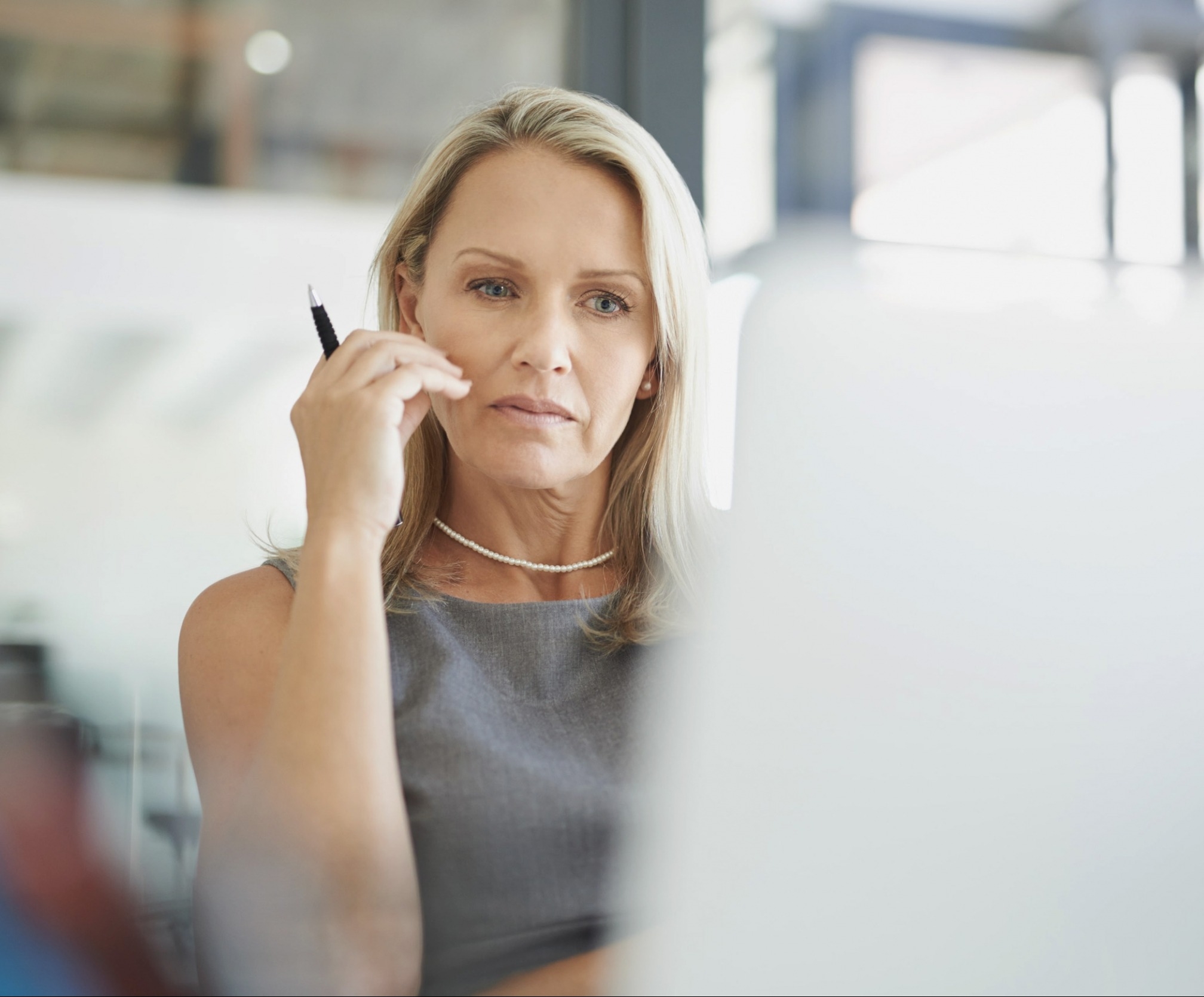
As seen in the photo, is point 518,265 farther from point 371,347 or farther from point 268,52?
point 268,52

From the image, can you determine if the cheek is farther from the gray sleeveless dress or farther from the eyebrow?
the gray sleeveless dress

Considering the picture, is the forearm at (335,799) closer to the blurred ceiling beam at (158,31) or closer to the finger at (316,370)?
the finger at (316,370)

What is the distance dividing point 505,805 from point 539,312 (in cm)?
37

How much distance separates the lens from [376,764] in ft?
2.36

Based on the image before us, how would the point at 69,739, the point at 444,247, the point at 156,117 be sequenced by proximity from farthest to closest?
the point at 156,117
the point at 69,739
the point at 444,247

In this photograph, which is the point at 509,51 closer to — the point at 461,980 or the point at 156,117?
the point at 156,117

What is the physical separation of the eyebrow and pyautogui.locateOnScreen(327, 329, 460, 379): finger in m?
0.10

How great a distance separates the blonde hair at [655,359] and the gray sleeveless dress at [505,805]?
9cm

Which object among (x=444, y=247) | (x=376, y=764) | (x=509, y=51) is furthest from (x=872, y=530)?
(x=509, y=51)

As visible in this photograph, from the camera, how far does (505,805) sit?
769mm

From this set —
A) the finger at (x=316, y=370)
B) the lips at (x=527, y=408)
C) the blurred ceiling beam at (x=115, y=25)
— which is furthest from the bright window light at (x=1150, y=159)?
the blurred ceiling beam at (x=115, y=25)

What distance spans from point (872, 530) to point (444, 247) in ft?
2.18

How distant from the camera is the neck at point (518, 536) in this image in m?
1.04

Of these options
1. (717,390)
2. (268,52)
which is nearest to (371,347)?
(717,390)
